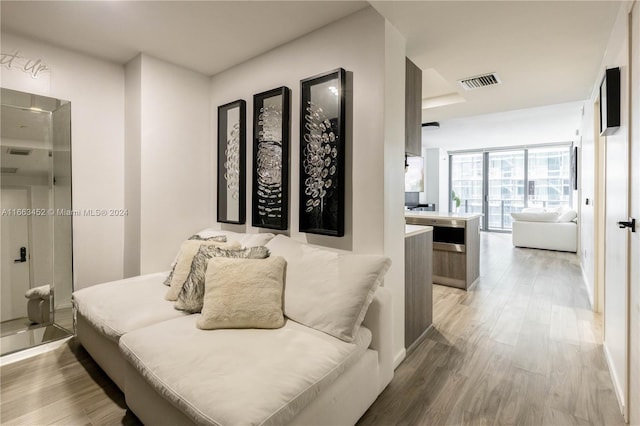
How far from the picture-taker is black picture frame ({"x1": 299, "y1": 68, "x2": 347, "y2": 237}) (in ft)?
7.16

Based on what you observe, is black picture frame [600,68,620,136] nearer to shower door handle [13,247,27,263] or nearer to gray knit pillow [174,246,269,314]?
gray knit pillow [174,246,269,314]

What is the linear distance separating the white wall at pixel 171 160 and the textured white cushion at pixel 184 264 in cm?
64

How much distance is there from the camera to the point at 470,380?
2.06m

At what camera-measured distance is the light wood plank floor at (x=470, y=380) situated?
173cm

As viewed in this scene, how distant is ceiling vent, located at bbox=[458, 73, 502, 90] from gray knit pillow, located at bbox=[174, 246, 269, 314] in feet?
9.21

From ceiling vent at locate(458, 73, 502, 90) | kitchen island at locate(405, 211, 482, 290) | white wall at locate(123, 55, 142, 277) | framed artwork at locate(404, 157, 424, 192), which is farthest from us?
framed artwork at locate(404, 157, 424, 192)

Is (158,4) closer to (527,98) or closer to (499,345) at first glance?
(499,345)

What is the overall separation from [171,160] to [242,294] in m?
1.88

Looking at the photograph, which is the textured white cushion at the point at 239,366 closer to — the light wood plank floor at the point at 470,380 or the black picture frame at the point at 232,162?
the light wood plank floor at the point at 470,380

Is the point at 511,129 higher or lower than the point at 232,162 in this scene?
higher

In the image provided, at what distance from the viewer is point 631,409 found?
1.60m

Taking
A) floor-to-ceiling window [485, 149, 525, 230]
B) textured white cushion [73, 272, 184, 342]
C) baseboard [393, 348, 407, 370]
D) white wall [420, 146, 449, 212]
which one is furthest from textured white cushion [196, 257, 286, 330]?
floor-to-ceiling window [485, 149, 525, 230]

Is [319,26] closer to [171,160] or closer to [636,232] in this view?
[171,160]

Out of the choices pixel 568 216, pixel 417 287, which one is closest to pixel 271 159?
pixel 417 287
